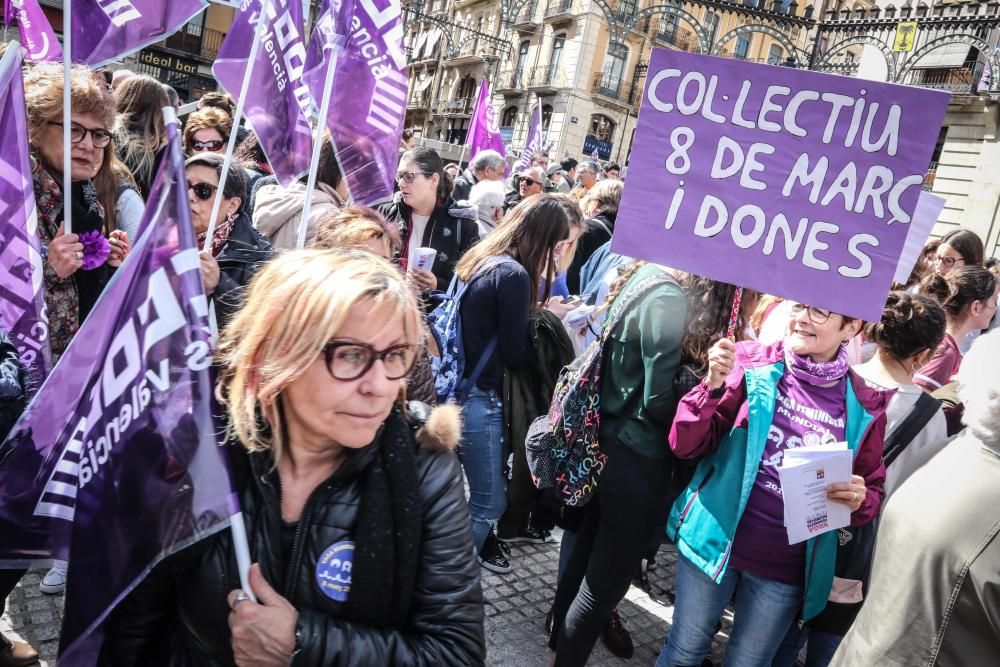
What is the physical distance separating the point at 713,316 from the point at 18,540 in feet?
7.35

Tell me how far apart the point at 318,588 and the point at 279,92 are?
2713 mm

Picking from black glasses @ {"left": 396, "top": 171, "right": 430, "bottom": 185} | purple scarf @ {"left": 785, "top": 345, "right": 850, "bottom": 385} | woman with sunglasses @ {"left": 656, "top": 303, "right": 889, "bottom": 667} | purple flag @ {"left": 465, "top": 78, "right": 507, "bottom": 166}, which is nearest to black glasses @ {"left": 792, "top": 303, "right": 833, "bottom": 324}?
woman with sunglasses @ {"left": 656, "top": 303, "right": 889, "bottom": 667}

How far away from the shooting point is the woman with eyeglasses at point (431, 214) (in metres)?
4.36

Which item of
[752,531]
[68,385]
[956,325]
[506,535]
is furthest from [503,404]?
[956,325]

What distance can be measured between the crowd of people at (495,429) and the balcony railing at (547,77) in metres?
32.2

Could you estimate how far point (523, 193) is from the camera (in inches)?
301

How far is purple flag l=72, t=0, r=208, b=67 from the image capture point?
3.18 metres

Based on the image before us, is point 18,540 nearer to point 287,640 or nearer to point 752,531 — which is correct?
point 287,640

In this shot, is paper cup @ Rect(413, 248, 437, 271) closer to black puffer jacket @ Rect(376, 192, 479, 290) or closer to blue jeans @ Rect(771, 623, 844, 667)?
black puffer jacket @ Rect(376, 192, 479, 290)

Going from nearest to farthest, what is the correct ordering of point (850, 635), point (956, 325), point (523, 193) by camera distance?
1. point (850, 635)
2. point (956, 325)
3. point (523, 193)

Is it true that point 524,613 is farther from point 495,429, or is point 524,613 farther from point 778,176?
point 778,176

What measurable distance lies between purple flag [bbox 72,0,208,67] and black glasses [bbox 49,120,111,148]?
0.47 metres

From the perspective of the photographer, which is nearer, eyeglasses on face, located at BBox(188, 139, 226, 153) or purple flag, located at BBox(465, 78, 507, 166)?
eyeglasses on face, located at BBox(188, 139, 226, 153)

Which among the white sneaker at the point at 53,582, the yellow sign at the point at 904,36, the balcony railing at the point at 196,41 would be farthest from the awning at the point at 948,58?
the balcony railing at the point at 196,41
